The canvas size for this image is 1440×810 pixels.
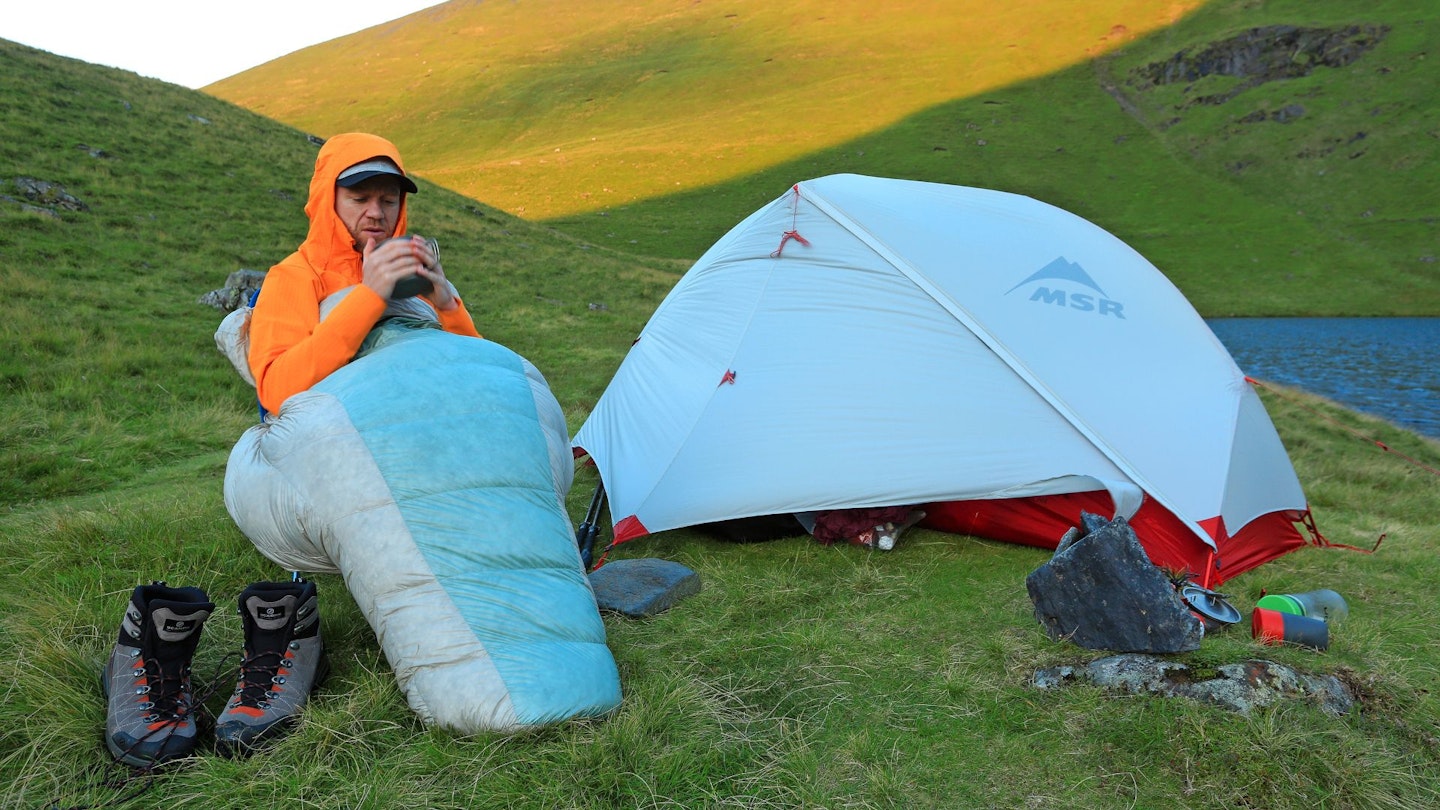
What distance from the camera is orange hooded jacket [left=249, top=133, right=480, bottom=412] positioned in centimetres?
365

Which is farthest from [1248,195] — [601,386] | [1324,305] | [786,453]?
[786,453]

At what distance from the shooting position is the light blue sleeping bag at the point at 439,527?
304 centimetres

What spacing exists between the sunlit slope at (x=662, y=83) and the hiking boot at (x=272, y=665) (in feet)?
192

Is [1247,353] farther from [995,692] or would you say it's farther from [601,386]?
[995,692]

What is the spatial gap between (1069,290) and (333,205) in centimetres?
514

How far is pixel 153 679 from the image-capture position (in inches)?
116

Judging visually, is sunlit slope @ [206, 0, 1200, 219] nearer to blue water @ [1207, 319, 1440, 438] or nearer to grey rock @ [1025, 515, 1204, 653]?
blue water @ [1207, 319, 1440, 438]

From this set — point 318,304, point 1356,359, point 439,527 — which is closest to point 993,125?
point 1356,359

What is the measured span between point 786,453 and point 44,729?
425 cm

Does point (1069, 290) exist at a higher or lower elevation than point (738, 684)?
higher

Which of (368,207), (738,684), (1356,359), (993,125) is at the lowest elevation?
(1356,359)

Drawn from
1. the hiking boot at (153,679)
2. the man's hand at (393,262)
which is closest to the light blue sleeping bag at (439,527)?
the man's hand at (393,262)

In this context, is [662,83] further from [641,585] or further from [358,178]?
[358,178]

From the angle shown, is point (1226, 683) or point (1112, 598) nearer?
point (1226, 683)
